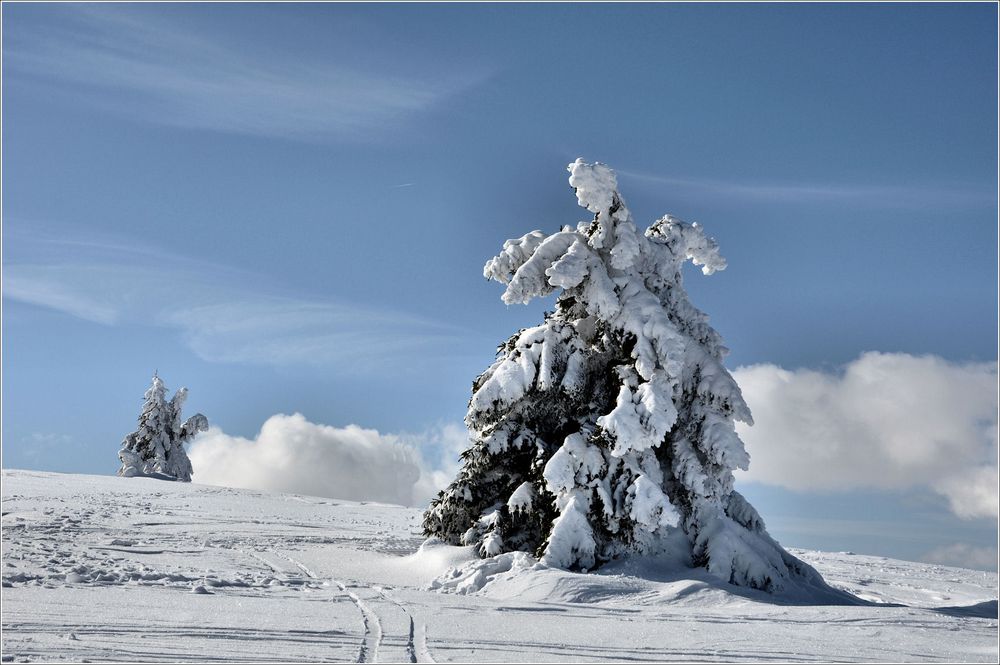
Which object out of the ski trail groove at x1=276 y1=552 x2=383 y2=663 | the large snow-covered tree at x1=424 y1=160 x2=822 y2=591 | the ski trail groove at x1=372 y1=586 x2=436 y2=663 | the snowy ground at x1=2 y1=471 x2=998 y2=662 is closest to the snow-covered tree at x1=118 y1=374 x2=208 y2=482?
the snowy ground at x1=2 y1=471 x2=998 y2=662

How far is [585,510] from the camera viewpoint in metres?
15.7

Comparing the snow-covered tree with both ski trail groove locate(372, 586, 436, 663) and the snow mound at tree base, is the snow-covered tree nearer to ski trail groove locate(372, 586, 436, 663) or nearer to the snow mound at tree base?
the snow mound at tree base

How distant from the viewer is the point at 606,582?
1361 cm

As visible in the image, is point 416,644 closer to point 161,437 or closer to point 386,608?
point 386,608

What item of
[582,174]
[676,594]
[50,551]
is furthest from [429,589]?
[582,174]

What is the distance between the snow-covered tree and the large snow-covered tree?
105ft

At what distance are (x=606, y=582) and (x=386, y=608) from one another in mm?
4497

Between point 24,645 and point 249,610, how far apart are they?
8.76 ft

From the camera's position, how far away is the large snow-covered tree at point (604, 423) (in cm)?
1573

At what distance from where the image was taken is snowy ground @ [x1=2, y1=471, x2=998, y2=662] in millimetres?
8477

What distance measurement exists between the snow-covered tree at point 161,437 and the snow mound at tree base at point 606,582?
32.3 meters

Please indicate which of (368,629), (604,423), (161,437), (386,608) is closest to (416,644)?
(368,629)

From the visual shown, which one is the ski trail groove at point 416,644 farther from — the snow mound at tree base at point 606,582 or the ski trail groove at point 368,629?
the snow mound at tree base at point 606,582

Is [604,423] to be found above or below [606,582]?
above
